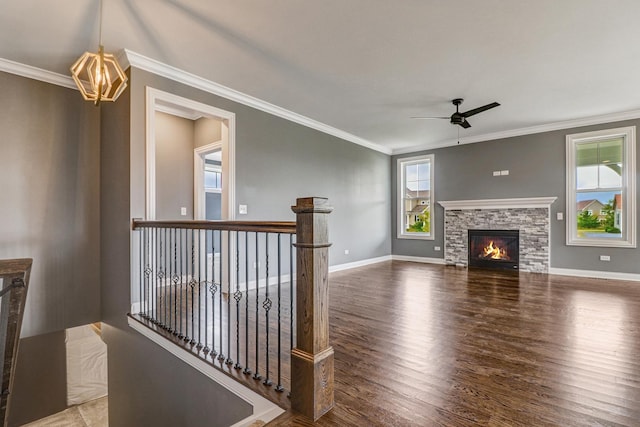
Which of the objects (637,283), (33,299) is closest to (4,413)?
(33,299)

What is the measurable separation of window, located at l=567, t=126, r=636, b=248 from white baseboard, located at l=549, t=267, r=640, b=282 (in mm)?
475

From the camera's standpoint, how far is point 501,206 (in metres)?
6.00

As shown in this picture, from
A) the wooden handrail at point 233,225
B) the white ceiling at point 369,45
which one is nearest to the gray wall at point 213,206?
the white ceiling at point 369,45

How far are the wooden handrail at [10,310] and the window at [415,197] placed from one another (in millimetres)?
6822

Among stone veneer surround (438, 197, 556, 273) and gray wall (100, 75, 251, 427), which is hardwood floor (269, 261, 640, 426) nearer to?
gray wall (100, 75, 251, 427)

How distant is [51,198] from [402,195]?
6.45m

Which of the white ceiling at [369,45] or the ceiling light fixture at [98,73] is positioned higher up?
the white ceiling at [369,45]

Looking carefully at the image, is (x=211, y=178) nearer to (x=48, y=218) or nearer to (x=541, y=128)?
(x=48, y=218)

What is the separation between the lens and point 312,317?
1.60 metres

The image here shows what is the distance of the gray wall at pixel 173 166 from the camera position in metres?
4.76

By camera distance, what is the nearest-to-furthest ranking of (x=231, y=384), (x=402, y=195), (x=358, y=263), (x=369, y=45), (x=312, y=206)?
(x=312, y=206) → (x=231, y=384) → (x=369, y=45) → (x=358, y=263) → (x=402, y=195)

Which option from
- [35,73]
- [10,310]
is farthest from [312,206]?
[35,73]

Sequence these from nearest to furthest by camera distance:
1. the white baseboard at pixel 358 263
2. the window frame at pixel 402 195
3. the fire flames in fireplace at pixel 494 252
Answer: the white baseboard at pixel 358 263 < the fire flames in fireplace at pixel 494 252 < the window frame at pixel 402 195

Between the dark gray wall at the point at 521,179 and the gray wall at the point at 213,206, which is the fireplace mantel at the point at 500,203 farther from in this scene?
the gray wall at the point at 213,206
